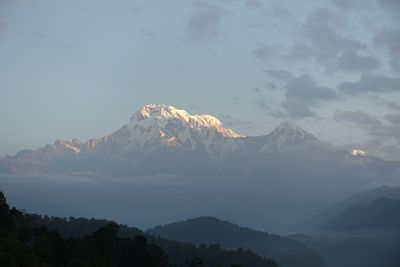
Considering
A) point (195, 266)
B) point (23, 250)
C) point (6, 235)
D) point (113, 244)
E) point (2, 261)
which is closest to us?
point (2, 261)

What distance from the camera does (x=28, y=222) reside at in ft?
475

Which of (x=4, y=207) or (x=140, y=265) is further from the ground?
(x=4, y=207)

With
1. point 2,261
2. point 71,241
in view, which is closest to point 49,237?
point 71,241

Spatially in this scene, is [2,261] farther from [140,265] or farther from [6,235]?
[140,265]

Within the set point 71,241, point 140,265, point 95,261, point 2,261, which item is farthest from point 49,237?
point 2,261

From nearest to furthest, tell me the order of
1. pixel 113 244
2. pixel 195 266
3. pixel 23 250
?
pixel 23 250 → pixel 113 244 → pixel 195 266

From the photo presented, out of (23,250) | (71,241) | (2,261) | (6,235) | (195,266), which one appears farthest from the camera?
(195,266)

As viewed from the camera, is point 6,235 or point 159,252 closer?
point 6,235

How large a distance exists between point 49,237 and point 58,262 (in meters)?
7.78

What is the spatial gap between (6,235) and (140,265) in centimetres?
3469

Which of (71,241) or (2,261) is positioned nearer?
(2,261)

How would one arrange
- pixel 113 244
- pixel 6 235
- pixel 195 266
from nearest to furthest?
pixel 6 235
pixel 113 244
pixel 195 266

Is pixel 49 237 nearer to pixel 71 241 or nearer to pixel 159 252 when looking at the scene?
pixel 71 241

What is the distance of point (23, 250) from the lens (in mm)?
102938
